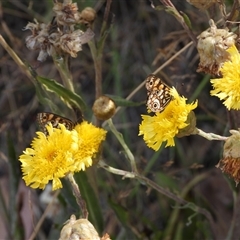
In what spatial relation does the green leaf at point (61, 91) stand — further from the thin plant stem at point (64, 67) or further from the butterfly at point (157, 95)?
the butterfly at point (157, 95)

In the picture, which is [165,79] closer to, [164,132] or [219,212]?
[219,212]

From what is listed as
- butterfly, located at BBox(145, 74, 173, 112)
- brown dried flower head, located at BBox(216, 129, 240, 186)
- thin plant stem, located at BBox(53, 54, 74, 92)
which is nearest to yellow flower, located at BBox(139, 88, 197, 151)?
butterfly, located at BBox(145, 74, 173, 112)

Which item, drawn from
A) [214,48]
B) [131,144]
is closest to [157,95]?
[214,48]

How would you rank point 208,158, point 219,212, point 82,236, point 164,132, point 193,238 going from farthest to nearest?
point 208,158, point 219,212, point 193,238, point 164,132, point 82,236

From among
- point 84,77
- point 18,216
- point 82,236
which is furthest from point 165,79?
point 82,236

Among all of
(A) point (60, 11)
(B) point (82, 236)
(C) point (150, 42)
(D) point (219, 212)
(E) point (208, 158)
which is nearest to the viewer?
(B) point (82, 236)

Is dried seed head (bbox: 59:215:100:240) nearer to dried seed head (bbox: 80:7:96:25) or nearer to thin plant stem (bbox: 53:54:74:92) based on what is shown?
thin plant stem (bbox: 53:54:74:92)
